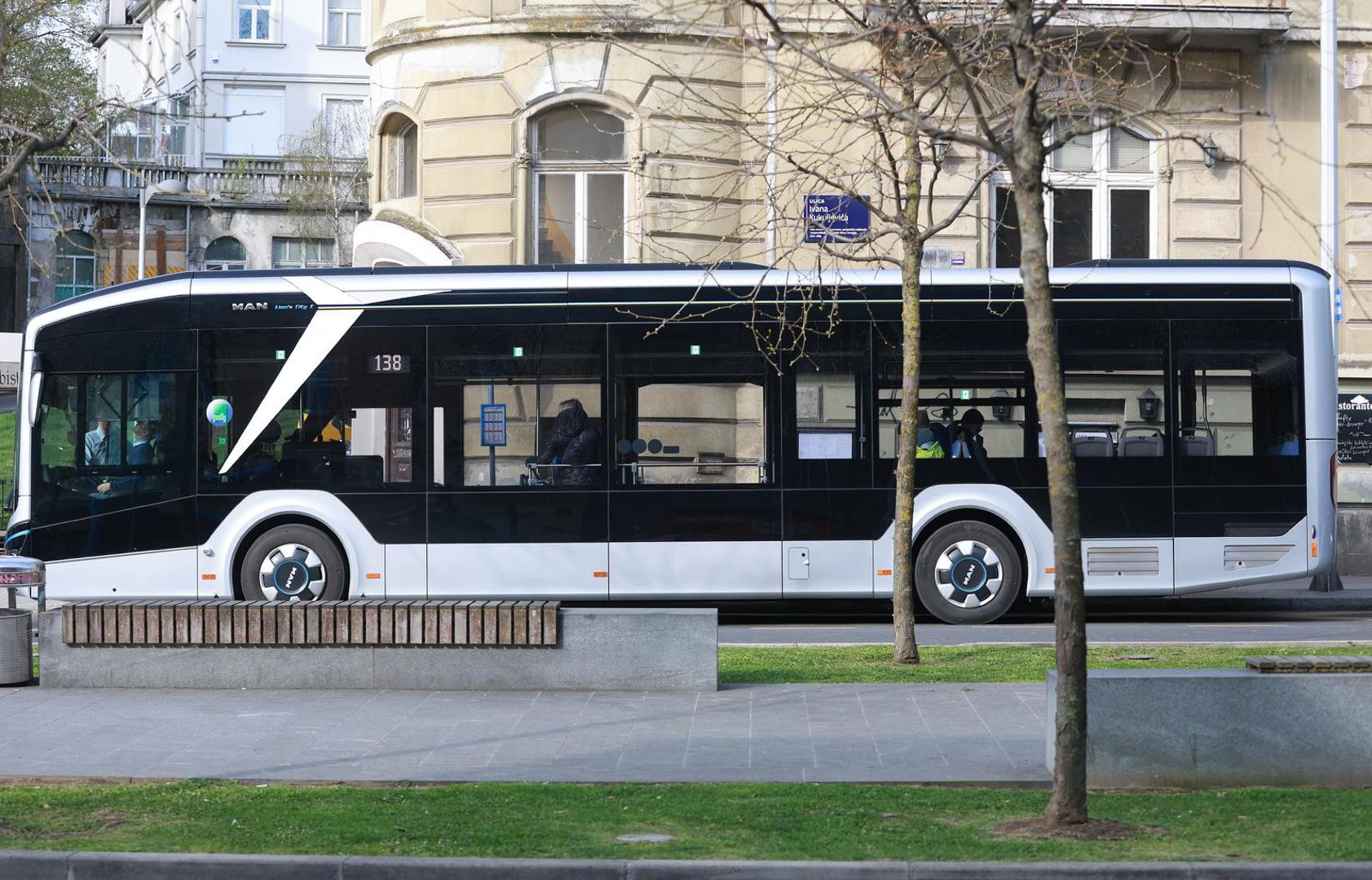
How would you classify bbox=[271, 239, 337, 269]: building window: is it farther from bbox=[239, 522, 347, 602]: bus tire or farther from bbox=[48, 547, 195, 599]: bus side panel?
bbox=[239, 522, 347, 602]: bus tire

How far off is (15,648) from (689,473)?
6566 millimetres

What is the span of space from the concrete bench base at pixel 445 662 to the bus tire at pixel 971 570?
5.55 m

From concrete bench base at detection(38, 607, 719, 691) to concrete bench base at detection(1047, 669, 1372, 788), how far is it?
3564 mm

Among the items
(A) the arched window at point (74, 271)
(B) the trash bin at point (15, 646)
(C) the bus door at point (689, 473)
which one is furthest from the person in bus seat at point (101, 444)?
(A) the arched window at point (74, 271)

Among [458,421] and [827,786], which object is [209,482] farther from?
[827,786]

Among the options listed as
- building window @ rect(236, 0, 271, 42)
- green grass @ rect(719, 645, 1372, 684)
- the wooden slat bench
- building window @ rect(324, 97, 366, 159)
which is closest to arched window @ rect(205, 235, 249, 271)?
building window @ rect(324, 97, 366, 159)

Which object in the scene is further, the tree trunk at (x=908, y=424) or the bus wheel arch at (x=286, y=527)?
the bus wheel arch at (x=286, y=527)

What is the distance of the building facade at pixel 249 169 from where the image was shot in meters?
50.2

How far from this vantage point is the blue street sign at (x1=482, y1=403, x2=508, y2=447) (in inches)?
630

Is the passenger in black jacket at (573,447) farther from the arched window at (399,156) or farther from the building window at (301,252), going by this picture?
the building window at (301,252)

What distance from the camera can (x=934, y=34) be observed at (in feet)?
24.4

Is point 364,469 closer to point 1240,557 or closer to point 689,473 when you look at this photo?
point 689,473

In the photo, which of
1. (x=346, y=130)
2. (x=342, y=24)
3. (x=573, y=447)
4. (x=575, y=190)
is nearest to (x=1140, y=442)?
(x=573, y=447)

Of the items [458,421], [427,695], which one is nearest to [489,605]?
[427,695]
